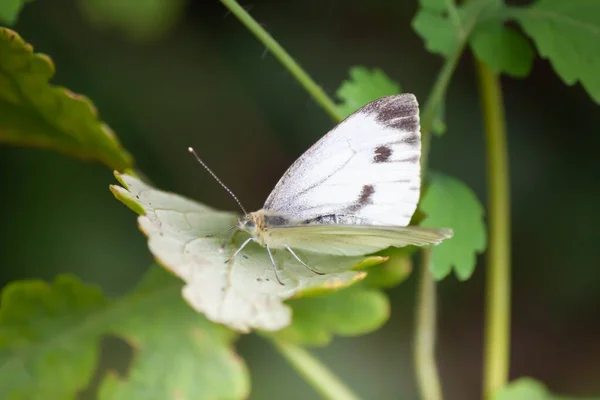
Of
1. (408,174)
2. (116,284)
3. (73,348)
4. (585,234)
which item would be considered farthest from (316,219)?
(585,234)

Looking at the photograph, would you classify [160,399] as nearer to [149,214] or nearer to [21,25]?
[149,214]

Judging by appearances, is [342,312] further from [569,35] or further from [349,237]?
[569,35]

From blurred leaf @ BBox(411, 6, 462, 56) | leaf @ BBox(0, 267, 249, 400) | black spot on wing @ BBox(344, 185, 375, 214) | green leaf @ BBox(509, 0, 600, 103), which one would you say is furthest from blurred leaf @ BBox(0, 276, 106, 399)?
green leaf @ BBox(509, 0, 600, 103)

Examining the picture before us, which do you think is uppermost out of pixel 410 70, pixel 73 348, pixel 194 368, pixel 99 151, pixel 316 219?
pixel 410 70

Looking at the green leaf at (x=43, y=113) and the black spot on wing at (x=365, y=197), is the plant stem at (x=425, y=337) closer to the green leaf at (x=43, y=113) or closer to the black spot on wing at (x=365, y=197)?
the black spot on wing at (x=365, y=197)

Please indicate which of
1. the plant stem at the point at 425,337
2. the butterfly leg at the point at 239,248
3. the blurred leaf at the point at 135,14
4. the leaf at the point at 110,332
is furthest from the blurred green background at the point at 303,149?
the butterfly leg at the point at 239,248

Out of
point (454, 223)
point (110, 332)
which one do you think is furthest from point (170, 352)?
point (454, 223)

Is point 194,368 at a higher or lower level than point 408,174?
lower
